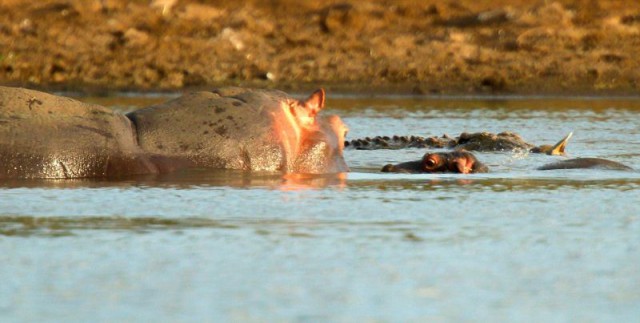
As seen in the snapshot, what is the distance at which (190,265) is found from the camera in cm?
724

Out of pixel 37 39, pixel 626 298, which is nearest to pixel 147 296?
pixel 626 298

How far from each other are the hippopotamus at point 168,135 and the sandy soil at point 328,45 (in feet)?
54.9

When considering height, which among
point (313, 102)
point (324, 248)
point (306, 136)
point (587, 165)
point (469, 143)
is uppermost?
point (313, 102)

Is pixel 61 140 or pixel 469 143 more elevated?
pixel 61 140

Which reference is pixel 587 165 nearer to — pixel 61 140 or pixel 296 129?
pixel 296 129

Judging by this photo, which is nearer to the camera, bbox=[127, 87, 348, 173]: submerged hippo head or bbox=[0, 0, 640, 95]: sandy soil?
bbox=[127, 87, 348, 173]: submerged hippo head

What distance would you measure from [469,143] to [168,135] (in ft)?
20.0

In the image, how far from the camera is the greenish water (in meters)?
6.30

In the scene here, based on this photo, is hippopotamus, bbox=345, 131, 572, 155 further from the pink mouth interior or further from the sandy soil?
the sandy soil

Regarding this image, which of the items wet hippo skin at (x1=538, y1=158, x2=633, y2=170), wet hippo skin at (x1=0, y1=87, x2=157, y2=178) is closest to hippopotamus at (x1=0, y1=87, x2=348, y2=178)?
wet hippo skin at (x1=0, y1=87, x2=157, y2=178)

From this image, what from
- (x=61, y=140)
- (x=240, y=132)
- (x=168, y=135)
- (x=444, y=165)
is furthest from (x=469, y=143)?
(x=61, y=140)

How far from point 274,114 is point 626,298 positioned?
5389 mm

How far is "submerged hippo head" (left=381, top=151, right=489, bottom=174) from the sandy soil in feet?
51.6

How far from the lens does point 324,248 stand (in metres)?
7.81
